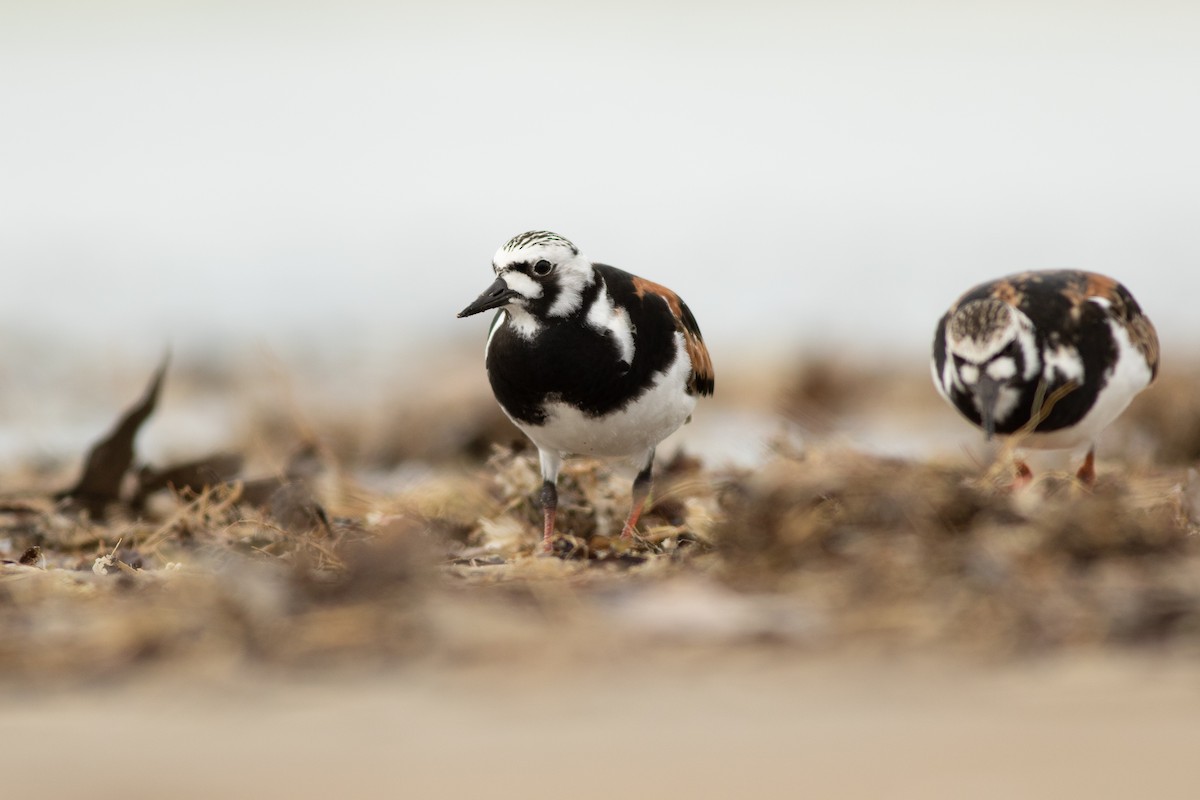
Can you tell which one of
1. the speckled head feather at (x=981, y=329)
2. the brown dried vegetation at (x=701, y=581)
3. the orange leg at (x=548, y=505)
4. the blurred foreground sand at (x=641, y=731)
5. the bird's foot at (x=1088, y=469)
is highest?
the speckled head feather at (x=981, y=329)

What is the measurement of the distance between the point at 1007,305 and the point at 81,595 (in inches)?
135

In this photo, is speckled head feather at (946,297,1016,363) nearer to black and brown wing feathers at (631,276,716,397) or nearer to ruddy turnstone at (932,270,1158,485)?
ruddy turnstone at (932,270,1158,485)

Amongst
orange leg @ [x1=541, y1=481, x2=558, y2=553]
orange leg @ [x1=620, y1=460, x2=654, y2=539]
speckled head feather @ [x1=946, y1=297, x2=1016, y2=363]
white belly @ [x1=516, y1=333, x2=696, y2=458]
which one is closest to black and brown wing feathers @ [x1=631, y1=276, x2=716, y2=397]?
white belly @ [x1=516, y1=333, x2=696, y2=458]

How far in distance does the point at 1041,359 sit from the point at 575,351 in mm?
1868

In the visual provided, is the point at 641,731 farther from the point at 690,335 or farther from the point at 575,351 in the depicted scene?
the point at 690,335

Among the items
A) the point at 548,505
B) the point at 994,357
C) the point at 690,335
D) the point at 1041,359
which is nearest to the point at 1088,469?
the point at 1041,359

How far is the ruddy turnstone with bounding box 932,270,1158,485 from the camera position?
5.28m

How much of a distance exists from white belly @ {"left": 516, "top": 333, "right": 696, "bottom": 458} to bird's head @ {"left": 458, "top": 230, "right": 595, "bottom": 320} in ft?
1.10

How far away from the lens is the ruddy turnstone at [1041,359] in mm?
5281

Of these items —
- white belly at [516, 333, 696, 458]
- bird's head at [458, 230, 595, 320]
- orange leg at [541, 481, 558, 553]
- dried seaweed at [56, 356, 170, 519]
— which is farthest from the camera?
dried seaweed at [56, 356, 170, 519]

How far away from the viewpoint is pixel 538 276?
15.1 feet

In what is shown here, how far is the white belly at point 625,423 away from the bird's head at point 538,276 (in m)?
0.34

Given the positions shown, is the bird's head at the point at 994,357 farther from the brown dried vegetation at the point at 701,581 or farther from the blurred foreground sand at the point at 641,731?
the blurred foreground sand at the point at 641,731

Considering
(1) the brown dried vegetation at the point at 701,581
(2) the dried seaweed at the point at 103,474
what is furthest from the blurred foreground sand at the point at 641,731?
(2) the dried seaweed at the point at 103,474
